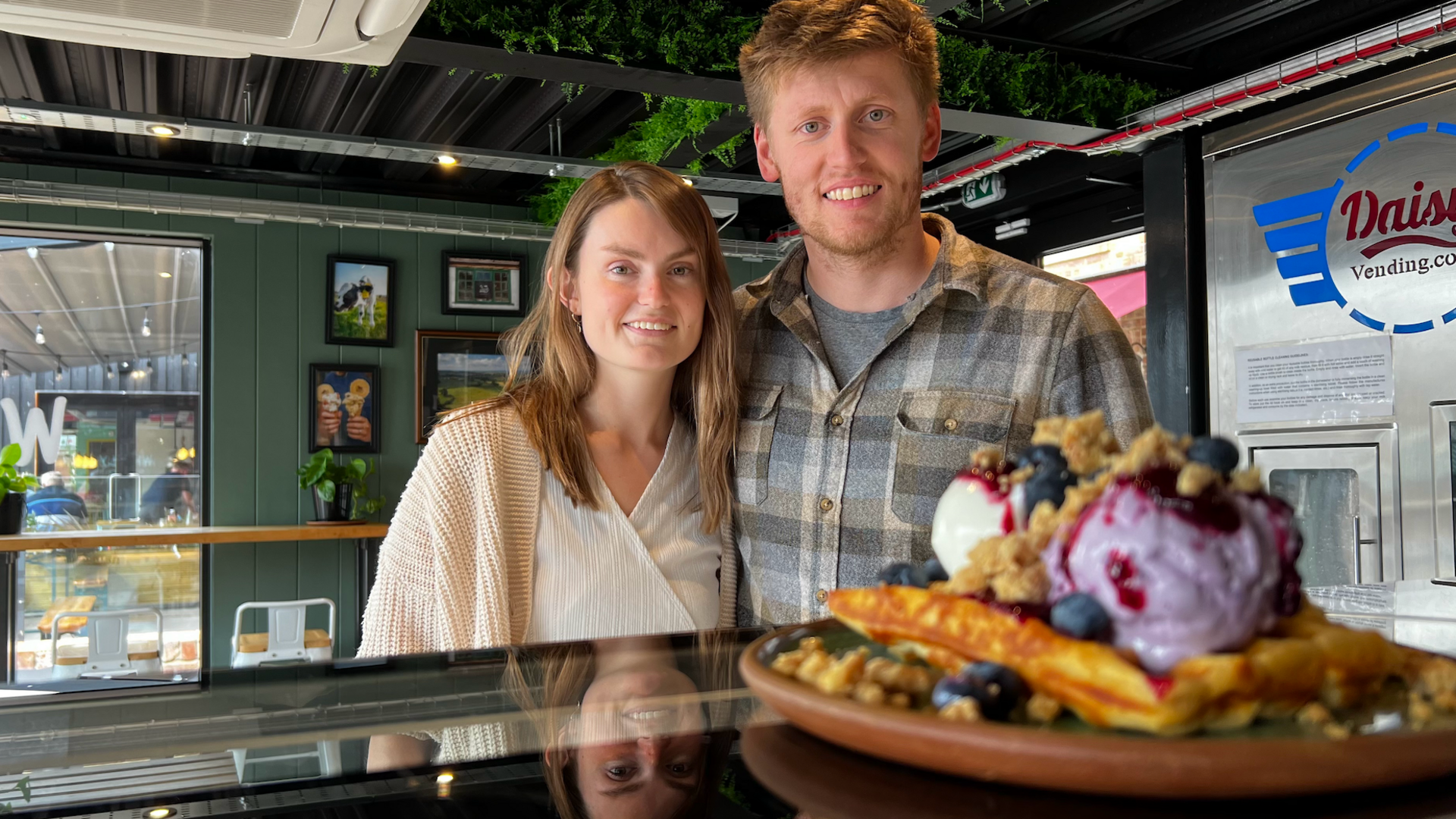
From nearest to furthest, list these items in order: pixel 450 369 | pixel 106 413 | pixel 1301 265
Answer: pixel 1301 265
pixel 106 413
pixel 450 369

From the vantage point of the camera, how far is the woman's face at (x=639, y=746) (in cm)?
52

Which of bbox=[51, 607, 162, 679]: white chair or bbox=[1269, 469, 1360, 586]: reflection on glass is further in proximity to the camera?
bbox=[51, 607, 162, 679]: white chair

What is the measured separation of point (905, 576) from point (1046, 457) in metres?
0.13

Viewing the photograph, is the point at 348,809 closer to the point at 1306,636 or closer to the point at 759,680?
the point at 759,680

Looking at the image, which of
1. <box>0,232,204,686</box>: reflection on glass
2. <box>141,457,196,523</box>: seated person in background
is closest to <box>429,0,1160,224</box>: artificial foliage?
<box>0,232,204,686</box>: reflection on glass

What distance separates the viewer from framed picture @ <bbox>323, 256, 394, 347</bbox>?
6898mm

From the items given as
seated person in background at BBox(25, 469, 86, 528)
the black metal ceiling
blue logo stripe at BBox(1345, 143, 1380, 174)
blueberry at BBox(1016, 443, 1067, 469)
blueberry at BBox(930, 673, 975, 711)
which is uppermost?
the black metal ceiling

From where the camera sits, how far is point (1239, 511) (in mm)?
496

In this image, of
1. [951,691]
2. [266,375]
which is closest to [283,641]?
[266,375]

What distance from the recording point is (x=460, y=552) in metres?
1.66

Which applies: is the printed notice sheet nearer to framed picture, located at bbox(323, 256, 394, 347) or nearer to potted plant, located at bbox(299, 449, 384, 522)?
potted plant, located at bbox(299, 449, 384, 522)

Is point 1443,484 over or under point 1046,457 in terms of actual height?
under

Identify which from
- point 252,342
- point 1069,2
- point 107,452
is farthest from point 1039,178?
point 107,452

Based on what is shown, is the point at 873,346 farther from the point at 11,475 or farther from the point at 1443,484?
the point at 11,475
